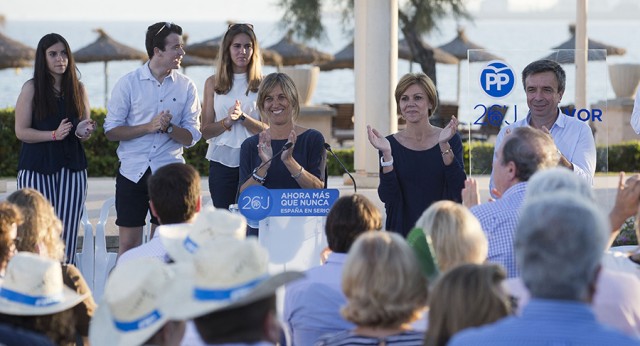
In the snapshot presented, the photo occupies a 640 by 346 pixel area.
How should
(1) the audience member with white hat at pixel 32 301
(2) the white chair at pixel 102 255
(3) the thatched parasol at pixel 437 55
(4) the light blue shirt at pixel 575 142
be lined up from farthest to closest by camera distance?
(3) the thatched parasol at pixel 437 55
(2) the white chair at pixel 102 255
(4) the light blue shirt at pixel 575 142
(1) the audience member with white hat at pixel 32 301

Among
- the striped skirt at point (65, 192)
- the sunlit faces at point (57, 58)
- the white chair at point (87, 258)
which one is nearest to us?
the sunlit faces at point (57, 58)

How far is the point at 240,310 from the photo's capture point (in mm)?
3221

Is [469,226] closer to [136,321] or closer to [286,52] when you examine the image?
[136,321]

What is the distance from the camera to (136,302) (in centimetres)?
366

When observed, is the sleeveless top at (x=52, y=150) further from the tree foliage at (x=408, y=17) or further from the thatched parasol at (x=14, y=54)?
the thatched parasol at (x=14, y=54)

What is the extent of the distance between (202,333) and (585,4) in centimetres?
1336

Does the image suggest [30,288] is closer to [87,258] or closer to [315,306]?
[315,306]

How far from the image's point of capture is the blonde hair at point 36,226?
186 inches

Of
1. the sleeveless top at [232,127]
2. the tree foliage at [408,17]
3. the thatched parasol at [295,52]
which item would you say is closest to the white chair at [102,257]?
the sleeveless top at [232,127]

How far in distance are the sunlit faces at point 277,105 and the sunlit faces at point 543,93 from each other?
4.47 feet

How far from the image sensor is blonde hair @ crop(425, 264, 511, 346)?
3.27 meters

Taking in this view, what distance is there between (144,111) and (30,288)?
132 inches

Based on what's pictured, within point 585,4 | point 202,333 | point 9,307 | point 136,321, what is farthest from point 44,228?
point 585,4

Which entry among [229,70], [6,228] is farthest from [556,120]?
[6,228]
